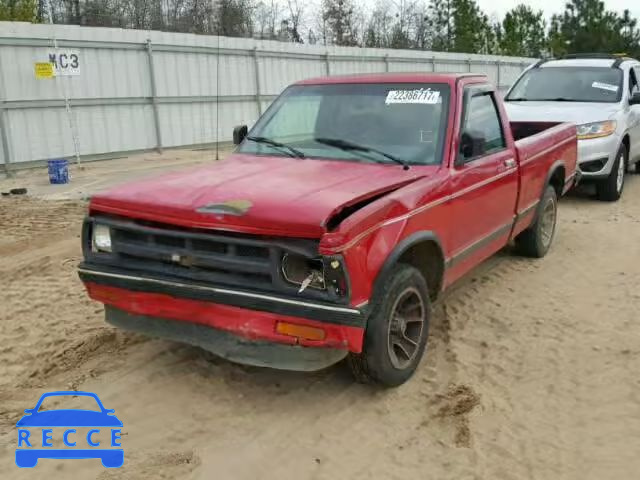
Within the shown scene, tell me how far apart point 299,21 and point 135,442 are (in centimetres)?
3559

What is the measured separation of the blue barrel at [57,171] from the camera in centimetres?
1097

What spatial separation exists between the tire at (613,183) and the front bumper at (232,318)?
6.89 meters

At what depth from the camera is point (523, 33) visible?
131ft

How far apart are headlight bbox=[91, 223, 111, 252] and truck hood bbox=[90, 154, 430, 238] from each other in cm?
11

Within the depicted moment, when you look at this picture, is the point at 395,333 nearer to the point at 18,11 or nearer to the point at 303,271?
the point at 303,271

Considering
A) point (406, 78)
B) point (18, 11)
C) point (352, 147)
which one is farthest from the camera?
point (18, 11)

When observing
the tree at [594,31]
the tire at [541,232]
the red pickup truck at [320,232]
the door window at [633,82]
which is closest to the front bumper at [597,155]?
the door window at [633,82]

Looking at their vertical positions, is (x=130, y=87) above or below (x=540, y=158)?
above

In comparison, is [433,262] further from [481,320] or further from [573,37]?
[573,37]

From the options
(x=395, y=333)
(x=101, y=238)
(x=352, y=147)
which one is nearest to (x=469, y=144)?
(x=352, y=147)

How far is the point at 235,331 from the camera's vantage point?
343 centimetres

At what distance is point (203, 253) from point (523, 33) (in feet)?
135

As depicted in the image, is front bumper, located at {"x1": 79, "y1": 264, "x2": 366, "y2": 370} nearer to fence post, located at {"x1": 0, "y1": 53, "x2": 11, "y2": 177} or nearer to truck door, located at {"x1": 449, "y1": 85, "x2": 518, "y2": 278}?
truck door, located at {"x1": 449, "y1": 85, "x2": 518, "y2": 278}

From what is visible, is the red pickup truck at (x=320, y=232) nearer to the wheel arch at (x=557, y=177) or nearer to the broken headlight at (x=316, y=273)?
the broken headlight at (x=316, y=273)
